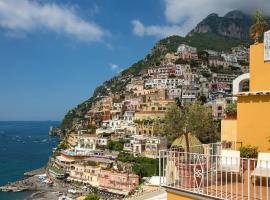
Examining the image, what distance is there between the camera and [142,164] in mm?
50875

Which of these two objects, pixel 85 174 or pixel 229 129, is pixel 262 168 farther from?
pixel 85 174

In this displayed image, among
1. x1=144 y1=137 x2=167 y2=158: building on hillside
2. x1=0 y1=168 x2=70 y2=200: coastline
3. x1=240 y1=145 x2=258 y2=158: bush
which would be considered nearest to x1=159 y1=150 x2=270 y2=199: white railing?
x1=240 y1=145 x2=258 y2=158: bush

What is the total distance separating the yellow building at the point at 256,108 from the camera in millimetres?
6789

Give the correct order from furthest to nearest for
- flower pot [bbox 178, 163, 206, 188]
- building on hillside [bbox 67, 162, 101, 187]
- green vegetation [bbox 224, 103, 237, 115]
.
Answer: building on hillside [bbox 67, 162, 101, 187], green vegetation [bbox 224, 103, 237, 115], flower pot [bbox 178, 163, 206, 188]

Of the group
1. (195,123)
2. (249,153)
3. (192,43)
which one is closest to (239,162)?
(249,153)

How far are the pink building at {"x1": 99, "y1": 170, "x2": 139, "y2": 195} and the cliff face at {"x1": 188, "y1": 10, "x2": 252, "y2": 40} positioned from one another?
11855 cm

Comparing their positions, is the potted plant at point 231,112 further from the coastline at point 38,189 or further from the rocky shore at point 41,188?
the coastline at point 38,189

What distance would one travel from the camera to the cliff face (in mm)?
165488

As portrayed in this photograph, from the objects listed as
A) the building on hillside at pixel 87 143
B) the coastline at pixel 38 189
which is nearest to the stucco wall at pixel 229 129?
the coastline at pixel 38 189

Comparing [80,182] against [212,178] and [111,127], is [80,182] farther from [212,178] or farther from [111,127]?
[212,178]

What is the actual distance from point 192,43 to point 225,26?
48.3 m

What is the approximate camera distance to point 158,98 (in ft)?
244

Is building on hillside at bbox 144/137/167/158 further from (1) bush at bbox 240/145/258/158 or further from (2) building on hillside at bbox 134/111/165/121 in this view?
(1) bush at bbox 240/145/258/158

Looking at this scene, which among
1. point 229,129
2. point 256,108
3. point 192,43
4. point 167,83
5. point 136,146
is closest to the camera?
point 256,108
